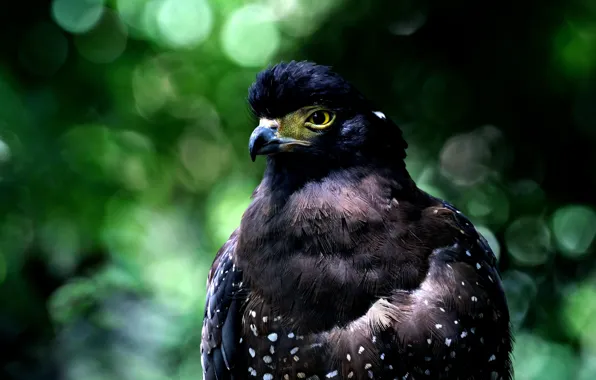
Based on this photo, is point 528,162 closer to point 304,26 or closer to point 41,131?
point 304,26

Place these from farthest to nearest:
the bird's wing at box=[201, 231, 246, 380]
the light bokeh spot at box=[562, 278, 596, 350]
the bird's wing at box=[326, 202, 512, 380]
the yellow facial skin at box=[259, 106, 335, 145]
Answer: the light bokeh spot at box=[562, 278, 596, 350], the bird's wing at box=[201, 231, 246, 380], the yellow facial skin at box=[259, 106, 335, 145], the bird's wing at box=[326, 202, 512, 380]

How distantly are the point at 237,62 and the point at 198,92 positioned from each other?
581 millimetres

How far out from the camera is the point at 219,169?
21.0 feet

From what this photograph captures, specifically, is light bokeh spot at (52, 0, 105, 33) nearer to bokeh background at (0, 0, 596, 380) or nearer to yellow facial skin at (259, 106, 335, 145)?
bokeh background at (0, 0, 596, 380)

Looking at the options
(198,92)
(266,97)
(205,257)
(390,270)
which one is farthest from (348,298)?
(198,92)

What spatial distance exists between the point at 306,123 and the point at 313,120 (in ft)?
0.10

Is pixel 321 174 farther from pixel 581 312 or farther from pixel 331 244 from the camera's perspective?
pixel 581 312

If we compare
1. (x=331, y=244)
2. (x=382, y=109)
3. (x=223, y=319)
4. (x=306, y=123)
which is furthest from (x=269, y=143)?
(x=382, y=109)

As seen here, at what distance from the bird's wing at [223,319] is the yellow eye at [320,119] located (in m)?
0.65

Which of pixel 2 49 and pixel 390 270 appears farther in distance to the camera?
pixel 2 49

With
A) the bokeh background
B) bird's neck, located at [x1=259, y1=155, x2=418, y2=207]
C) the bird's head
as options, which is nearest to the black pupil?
the bird's head

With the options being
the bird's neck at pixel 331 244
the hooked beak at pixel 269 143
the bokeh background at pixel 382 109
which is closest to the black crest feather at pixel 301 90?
the hooked beak at pixel 269 143

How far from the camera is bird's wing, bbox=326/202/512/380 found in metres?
2.71

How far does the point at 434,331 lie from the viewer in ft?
8.98
